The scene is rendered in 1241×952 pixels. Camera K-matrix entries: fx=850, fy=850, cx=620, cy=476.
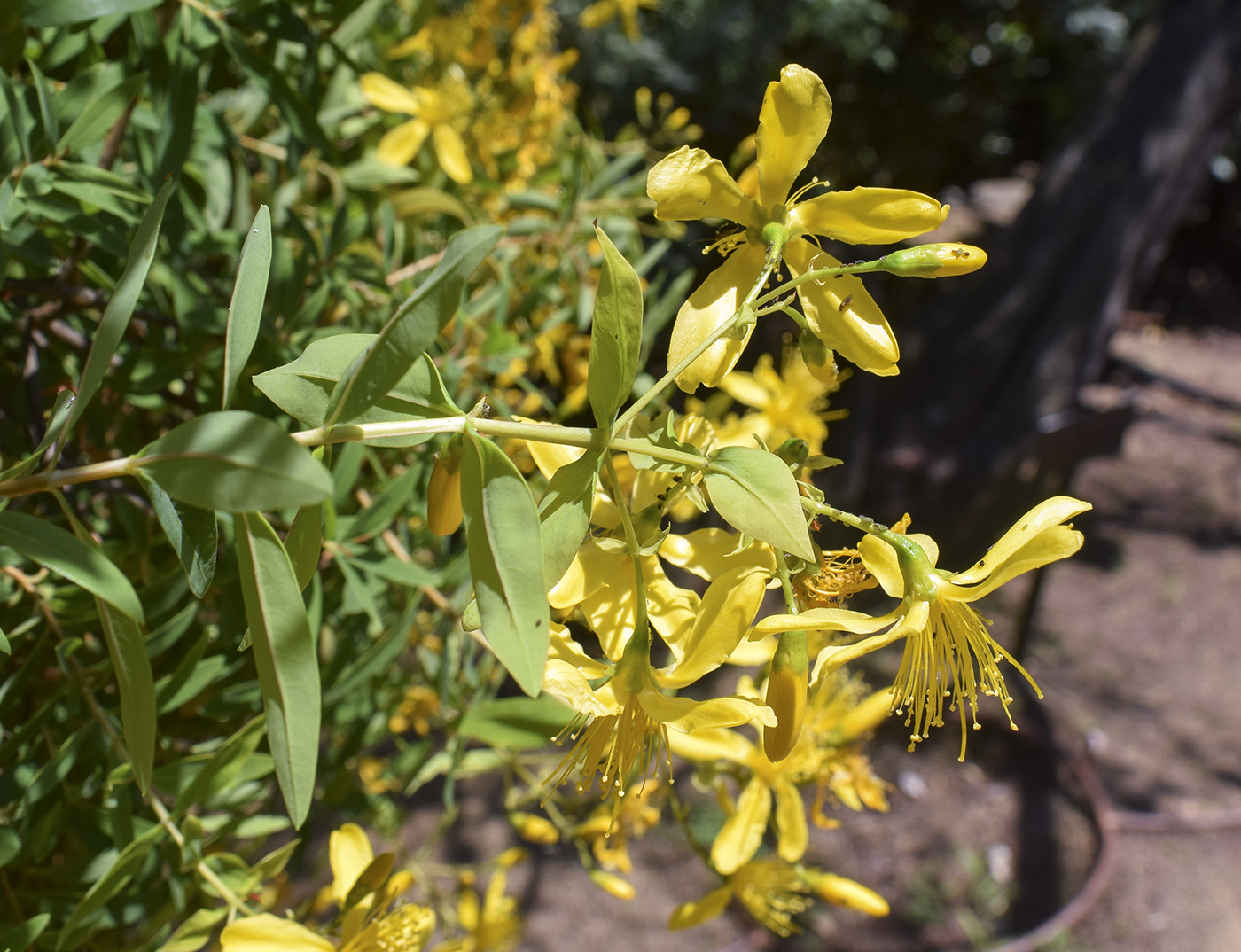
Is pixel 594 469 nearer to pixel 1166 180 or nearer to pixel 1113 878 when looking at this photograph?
pixel 1113 878

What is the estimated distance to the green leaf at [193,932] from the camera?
0.54 metres

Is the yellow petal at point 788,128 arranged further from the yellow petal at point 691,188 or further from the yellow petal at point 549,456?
the yellow petal at point 549,456

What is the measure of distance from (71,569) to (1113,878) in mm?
2513

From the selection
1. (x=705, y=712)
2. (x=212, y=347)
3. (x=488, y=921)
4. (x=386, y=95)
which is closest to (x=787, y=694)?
(x=705, y=712)

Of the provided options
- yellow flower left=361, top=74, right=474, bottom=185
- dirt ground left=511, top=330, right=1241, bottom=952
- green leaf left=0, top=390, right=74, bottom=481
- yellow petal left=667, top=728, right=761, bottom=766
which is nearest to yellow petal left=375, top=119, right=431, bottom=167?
yellow flower left=361, top=74, right=474, bottom=185

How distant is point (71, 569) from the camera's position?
0.32m

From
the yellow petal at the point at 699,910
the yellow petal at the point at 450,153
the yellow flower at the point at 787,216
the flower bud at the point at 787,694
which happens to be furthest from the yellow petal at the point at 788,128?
the yellow petal at the point at 699,910

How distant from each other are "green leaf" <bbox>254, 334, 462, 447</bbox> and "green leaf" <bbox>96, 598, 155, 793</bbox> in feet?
0.41

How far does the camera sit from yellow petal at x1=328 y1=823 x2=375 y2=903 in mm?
637

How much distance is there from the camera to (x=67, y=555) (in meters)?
0.33

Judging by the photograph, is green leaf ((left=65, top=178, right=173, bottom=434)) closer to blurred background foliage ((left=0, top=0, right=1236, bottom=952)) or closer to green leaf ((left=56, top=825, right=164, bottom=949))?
blurred background foliage ((left=0, top=0, right=1236, bottom=952))

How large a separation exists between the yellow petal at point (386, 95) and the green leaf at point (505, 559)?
24.9 inches

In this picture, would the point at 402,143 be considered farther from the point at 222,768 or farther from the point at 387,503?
the point at 222,768

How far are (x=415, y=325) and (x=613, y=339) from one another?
92 millimetres
